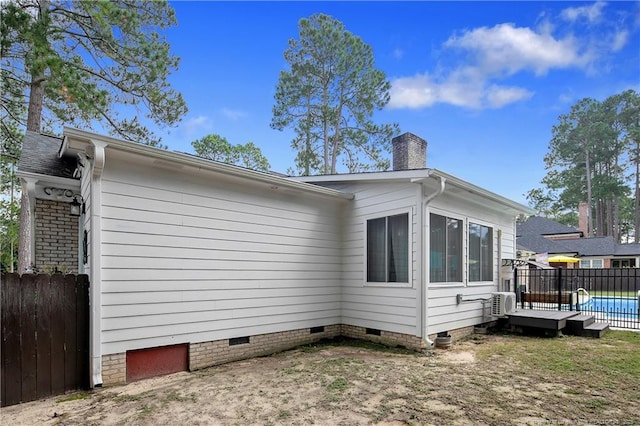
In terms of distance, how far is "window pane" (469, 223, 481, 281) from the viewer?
7.54m

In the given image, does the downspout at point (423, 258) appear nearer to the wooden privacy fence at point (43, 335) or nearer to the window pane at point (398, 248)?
the window pane at point (398, 248)

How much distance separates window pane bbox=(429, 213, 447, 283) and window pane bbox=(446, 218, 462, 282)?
20cm

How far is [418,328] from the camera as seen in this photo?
5.99m

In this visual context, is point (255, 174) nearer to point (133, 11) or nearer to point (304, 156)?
point (133, 11)

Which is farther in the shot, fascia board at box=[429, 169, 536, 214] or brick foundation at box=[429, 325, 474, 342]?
brick foundation at box=[429, 325, 474, 342]

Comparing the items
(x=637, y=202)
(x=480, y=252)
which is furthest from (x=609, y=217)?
(x=480, y=252)

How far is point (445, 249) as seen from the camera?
6.76m

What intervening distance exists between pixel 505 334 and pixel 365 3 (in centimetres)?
890

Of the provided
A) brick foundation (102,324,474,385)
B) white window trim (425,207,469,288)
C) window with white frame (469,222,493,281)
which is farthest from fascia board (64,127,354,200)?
window with white frame (469,222,493,281)

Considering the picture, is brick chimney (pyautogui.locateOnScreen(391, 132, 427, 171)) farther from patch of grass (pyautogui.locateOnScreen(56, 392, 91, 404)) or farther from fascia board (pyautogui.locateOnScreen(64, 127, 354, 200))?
patch of grass (pyautogui.locateOnScreen(56, 392, 91, 404))

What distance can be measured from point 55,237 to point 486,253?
338 inches

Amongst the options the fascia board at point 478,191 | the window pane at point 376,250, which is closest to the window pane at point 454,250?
the fascia board at point 478,191

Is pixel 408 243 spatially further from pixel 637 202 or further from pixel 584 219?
pixel 637 202

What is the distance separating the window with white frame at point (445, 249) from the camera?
6414 mm
